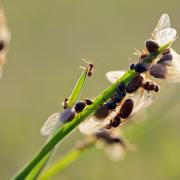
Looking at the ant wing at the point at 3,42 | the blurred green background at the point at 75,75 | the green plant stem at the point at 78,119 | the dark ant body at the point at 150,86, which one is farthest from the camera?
the blurred green background at the point at 75,75

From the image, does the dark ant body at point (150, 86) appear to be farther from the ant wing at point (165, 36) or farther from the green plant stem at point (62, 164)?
the green plant stem at point (62, 164)

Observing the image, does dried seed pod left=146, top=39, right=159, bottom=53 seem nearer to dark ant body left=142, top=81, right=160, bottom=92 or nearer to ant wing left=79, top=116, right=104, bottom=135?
dark ant body left=142, top=81, right=160, bottom=92

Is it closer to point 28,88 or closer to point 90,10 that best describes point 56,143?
point 28,88

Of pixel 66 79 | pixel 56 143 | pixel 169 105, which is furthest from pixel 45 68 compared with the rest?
pixel 56 143

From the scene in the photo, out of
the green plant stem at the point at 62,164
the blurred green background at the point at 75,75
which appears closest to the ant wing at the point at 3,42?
the green plant stem at the point at 62,164

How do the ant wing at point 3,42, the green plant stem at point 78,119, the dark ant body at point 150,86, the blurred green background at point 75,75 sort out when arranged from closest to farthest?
the green plant stem at point 78,119 < the dark ant body at point 150,86 < the ant wing at point 3,42 < the blurred green background at point 75,75
